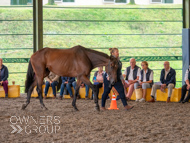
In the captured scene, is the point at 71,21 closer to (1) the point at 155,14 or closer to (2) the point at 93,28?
(2) the point at 93,28

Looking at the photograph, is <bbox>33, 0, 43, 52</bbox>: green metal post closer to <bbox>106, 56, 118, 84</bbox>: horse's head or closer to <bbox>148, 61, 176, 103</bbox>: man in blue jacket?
<bbox>148, 61, 176, 103</bbox>: man in blue jacket

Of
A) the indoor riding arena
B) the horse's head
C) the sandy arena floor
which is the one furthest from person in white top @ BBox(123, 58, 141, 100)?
the horse's head

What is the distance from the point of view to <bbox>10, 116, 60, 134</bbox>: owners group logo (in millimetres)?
6234

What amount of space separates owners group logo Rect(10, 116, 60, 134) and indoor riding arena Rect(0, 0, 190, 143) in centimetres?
2

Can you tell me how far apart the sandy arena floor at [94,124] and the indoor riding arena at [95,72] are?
2 centimetres

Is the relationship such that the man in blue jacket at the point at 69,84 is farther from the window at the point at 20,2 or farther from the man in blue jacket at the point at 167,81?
the window at the point at 20,2

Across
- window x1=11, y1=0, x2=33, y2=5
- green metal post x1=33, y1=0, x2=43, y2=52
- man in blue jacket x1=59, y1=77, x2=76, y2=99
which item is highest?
window x1=11, y1=0, x2=33, y2=5

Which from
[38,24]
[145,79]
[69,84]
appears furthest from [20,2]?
[145,79]

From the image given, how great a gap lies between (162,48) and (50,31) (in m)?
4.08

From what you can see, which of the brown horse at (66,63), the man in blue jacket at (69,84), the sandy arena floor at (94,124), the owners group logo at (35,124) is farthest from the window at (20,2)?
the owners group logo at (35,124)

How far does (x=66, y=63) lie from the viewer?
30.2 ft

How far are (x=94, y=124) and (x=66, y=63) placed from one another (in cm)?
269

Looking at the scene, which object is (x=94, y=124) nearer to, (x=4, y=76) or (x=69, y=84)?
(x=69, y=84)

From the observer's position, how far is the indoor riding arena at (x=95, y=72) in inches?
255
